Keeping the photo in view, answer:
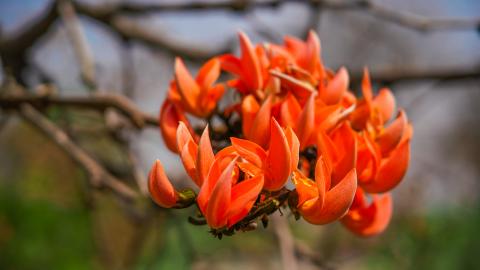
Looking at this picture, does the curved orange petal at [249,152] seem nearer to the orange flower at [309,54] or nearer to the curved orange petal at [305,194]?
the curved orange petal at [305,194]

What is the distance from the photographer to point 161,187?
44cm

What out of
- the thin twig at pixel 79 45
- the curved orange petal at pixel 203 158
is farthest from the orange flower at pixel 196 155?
the thin twig at pixel 79 45

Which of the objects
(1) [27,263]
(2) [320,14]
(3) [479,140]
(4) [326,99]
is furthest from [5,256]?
(3) [479,140]

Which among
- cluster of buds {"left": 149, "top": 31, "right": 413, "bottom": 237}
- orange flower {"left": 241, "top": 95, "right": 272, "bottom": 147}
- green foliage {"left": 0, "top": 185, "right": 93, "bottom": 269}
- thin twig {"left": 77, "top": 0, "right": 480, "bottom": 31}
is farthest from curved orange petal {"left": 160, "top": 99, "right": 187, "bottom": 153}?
green foliage {"left": 0, "top": 185, "right": 93, "bottom": 269}

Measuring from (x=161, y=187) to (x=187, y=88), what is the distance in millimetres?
177

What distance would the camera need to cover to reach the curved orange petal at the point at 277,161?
406 millimetres

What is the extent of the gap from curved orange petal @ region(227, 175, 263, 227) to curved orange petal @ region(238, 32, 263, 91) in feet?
0.58

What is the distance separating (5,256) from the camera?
191 cm

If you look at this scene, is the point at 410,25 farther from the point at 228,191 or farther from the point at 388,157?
the point at 228,191

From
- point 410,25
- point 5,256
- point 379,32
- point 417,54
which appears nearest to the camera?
point 410,25

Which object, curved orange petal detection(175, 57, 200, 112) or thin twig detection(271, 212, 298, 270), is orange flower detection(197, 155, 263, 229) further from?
thin twig detection(271, 212, 298, 270)

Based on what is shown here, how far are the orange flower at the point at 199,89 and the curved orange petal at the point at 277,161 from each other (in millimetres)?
189

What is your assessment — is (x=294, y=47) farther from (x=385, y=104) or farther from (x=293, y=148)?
(x=293, y=148)

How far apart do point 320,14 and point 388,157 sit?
0.82 meters
